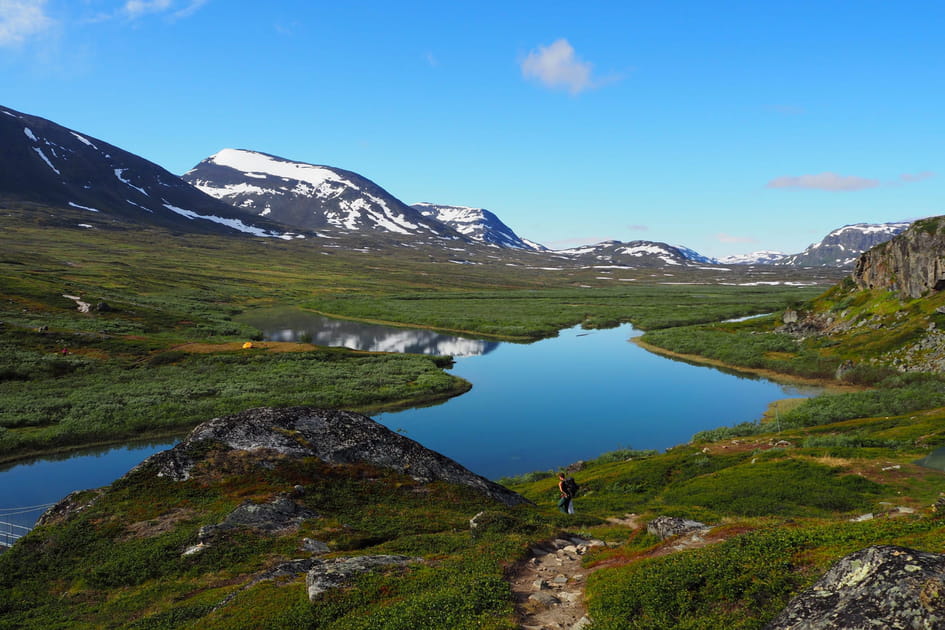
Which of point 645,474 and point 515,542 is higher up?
point 515,542

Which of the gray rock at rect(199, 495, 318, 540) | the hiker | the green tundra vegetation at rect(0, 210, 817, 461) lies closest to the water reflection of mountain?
the green tundra vegetation at rect(0, 210, 817, 461)

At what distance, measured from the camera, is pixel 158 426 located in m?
54.4

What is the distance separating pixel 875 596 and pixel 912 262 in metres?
98.7

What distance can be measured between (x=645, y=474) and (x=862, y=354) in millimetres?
56703

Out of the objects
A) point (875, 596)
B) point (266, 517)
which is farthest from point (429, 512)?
point (875, 596)

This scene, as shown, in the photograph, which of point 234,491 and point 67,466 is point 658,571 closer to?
point 234,491

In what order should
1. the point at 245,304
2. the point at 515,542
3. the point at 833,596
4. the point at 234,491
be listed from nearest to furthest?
the point at 833,596 < the point at 515,542 < the point at 234,491 < the point at 245,304

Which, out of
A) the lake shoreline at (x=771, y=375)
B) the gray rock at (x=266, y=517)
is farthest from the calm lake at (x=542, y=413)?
the gray rock at (x=266, y=517)

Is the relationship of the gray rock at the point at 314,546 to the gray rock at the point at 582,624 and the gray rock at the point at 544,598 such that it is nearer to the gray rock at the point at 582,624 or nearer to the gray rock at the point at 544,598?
the gray rock at the point at 544,598

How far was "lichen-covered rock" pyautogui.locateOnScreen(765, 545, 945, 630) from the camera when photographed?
7.85 m

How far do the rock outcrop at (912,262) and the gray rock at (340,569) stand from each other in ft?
308

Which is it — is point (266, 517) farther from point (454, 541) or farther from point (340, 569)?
point (454, 541)

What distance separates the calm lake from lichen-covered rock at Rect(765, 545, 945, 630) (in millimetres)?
38221

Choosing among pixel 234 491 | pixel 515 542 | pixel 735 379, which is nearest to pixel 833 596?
pixel 515 542
